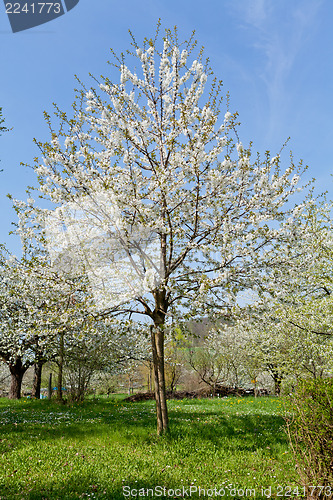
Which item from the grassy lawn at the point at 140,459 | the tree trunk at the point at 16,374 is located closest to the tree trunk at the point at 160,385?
the grassy lawn at the point at 140,459

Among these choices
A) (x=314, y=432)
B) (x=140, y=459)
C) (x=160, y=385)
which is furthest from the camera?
(x=160, y=385)

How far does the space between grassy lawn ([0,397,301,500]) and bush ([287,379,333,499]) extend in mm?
462

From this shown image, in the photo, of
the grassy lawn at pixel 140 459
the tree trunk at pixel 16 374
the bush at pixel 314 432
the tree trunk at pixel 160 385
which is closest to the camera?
the bush at pixel 314 432

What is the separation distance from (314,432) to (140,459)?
133 inches

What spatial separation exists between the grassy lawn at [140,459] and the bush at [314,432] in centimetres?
46

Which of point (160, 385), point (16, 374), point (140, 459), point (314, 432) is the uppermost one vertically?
point (160, 385)

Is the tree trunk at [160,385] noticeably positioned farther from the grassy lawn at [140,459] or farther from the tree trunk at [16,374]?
the tree trunk at [16,374]

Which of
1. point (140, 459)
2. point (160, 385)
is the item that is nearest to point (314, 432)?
point (140, 459)

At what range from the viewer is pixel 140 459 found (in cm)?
598

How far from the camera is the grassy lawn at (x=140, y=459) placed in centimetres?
486

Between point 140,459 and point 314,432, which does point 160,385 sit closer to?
point 140,459

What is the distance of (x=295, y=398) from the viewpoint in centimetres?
484

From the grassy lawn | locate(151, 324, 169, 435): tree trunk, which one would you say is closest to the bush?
the grassy lawn

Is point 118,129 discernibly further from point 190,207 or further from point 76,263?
point 76,263
